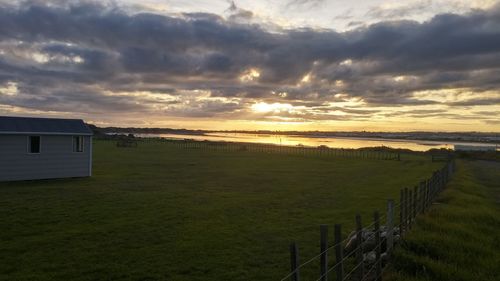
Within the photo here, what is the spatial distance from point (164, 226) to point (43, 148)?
15.6 metres

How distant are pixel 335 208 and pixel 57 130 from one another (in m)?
18.0

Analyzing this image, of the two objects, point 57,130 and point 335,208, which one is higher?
point 57,130

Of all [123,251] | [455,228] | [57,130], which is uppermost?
[57,130]

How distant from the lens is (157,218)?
1422 cm

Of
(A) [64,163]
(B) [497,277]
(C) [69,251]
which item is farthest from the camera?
(A) [64,163]

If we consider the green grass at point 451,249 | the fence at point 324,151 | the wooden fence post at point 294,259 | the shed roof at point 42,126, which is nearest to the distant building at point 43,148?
the shed roof at point 42,126

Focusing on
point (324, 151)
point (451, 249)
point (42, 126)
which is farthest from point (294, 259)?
point (324, 151)

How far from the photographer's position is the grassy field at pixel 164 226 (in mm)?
9078

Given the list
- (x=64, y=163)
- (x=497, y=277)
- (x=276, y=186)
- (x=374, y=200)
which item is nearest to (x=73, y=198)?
(x=64, y=163)

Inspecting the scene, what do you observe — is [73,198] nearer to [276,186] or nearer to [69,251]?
[69,251]

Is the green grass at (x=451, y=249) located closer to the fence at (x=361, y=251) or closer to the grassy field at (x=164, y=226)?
the fence at (x=361, y=251)

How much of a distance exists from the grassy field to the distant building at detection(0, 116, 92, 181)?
1471 millimetres

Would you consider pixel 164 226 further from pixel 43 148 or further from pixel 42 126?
pixel 42 126

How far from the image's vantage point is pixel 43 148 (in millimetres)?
24906
